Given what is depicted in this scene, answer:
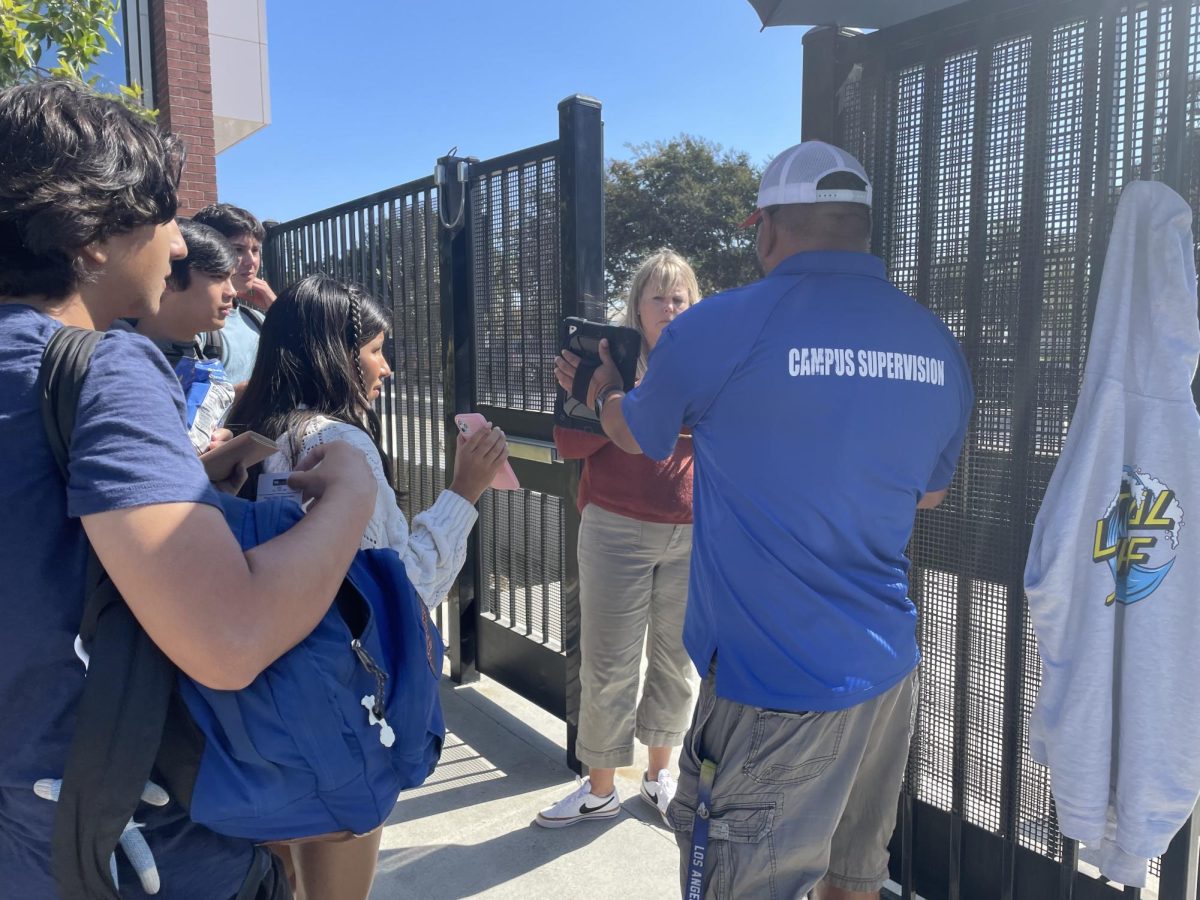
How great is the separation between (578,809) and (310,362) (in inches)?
A: 81.0

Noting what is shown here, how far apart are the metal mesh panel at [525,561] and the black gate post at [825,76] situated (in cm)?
188

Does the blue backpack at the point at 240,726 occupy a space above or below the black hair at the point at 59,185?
below

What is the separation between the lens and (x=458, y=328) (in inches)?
171

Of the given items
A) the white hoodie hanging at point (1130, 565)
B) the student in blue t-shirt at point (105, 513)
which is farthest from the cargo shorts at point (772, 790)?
the student in blue t-shirt at point (105, 513)

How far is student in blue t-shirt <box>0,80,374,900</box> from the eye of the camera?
3.41 feet

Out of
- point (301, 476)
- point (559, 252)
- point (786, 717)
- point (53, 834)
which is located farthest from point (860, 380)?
point (559, 252)

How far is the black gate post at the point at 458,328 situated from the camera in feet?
13.9

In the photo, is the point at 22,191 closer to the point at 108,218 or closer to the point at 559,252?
the point at 108,218

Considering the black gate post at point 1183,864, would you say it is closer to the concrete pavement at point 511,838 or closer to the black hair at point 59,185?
the concrete pavement at point 511,838

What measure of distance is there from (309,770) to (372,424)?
1.31 metres

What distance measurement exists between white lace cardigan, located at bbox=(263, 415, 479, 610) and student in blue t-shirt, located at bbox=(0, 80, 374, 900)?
0.80m

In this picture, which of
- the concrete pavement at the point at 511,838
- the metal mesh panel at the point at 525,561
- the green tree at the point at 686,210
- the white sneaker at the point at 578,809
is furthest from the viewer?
the green tree at the point at 686,210

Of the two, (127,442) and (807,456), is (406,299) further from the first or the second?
(127,442)

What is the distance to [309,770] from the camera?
4.03 ft
